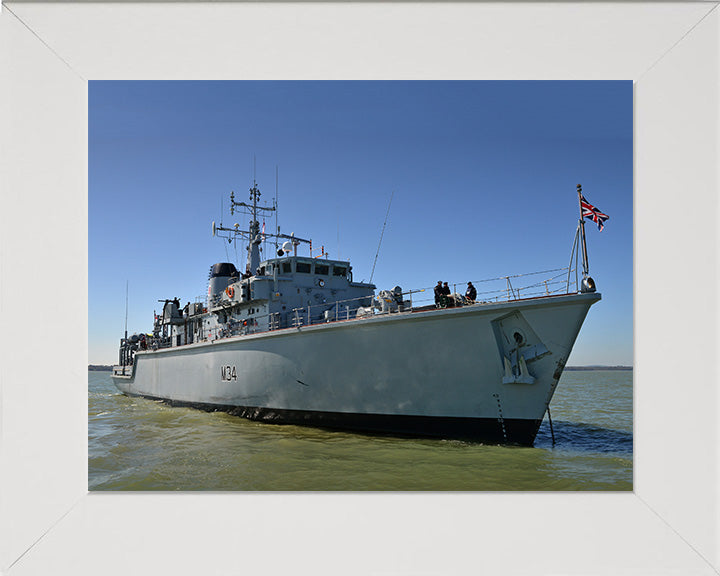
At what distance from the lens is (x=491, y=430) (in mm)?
7859

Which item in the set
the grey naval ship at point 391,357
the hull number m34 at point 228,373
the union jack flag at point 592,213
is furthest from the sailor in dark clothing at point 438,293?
the hull number m34 at point 228,373

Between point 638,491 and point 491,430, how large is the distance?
3.37 metres

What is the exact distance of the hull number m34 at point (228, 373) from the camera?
11775 mm

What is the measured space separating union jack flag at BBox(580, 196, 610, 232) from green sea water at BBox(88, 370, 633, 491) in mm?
3526

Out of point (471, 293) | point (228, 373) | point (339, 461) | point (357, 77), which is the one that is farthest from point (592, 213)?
point (228, 373)

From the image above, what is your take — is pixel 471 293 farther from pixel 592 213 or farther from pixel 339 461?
pixel 339 461

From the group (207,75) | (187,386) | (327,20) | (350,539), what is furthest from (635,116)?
(187,386)

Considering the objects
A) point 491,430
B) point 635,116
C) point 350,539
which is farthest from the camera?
point 491,430

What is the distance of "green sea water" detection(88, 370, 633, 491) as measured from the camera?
6.02 meters

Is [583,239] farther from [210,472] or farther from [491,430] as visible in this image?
[210,472]

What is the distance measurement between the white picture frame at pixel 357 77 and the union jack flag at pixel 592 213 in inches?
115

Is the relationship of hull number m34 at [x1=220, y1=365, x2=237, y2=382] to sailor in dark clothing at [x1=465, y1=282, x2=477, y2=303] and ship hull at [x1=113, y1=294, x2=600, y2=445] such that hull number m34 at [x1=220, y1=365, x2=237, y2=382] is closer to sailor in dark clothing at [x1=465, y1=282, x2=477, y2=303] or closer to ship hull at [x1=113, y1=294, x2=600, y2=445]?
ship hull at [x1=113, y1=294, x2=600, y2=445]

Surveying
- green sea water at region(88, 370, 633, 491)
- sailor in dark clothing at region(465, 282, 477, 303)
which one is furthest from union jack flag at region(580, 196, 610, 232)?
green sea water at region(88, 370, 633, 491)

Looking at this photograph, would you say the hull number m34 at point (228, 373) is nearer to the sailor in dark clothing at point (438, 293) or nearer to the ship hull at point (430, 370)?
the ship hull at point (430, 370)
